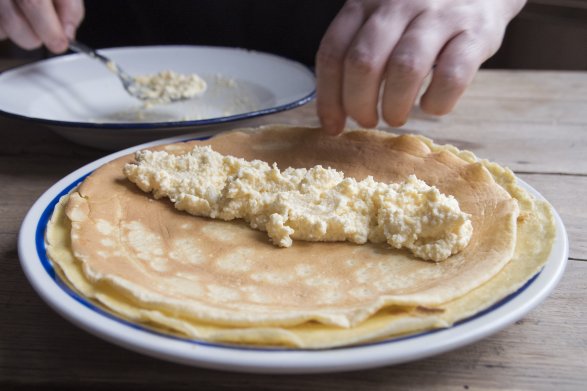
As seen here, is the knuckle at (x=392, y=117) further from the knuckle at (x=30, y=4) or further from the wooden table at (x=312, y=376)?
the knuckle at (x=30, y=4)

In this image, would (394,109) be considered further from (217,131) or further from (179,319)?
(179,319)

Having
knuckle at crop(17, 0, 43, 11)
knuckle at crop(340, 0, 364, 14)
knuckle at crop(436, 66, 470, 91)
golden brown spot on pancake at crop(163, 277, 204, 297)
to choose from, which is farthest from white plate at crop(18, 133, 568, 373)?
knuckle at crop(17, 0, 43, 11)

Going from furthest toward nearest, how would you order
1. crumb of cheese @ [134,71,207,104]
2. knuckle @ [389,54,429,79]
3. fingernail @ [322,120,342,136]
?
1. crumb of cheese @ [134,71,207,104]
2. fingernail @ [322,120,342,136]
3. knuckle @ [389,54,429,79]

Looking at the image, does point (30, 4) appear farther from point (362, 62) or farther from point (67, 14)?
point (362, 62)

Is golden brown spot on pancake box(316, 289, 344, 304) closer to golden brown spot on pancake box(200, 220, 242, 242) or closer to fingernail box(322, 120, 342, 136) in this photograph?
golden brown spot on pancake box(200, 220, 242, 242)

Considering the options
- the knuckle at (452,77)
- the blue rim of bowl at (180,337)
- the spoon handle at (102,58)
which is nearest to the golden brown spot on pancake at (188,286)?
the blue rim of bowl at (180,337)

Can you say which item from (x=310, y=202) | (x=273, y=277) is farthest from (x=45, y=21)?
(x=273, y=277)
